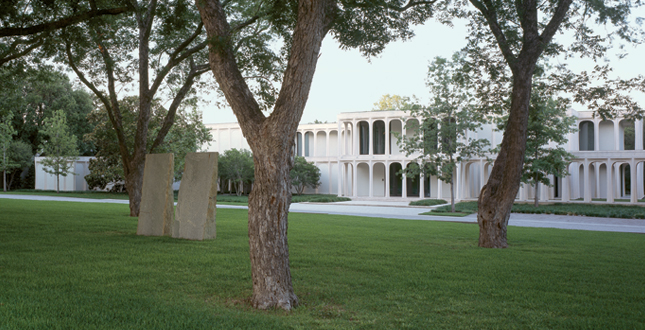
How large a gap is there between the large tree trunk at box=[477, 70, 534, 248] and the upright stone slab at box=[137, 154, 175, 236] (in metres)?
7.45

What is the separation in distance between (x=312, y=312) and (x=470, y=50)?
363 inches

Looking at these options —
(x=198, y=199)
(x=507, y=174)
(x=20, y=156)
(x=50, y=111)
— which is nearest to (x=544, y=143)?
(x=507, y=174)

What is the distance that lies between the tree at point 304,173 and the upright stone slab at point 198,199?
28.5 meters

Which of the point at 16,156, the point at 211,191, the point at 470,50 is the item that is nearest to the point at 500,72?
the point at 470,50

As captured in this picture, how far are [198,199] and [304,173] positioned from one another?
29.5 m

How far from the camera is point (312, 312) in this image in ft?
17.8

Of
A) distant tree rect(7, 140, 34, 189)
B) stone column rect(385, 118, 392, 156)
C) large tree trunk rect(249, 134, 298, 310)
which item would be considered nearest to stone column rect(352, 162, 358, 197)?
stone column rect(385, 118, 392, 156)

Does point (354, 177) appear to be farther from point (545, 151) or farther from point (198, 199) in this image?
point (198, 199)

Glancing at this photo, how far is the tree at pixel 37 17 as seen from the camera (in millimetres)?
10797

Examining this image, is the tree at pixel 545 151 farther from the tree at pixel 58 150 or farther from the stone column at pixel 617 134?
the tree at pixel 58 150

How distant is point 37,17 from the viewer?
13.2 meters

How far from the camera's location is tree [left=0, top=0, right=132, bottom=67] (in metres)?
10.8

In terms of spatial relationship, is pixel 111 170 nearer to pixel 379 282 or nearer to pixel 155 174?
pixel 155 174

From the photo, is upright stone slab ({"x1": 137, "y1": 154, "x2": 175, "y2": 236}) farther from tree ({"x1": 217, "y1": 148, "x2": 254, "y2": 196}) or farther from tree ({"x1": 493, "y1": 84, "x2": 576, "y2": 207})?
tree ({"x1": 217, "y1": 148, "x2": 254, "y2": 196})
